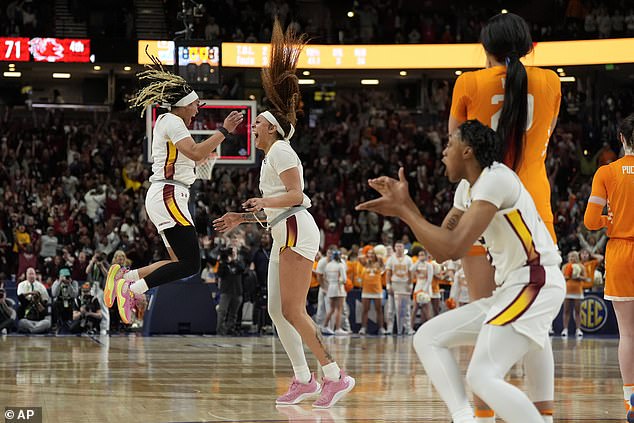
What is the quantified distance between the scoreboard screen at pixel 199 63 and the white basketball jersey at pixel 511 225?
39.0 ft

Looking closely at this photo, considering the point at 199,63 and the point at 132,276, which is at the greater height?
the point at 199,63

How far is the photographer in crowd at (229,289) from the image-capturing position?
19391 millimetres

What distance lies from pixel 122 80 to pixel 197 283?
62.6 feet

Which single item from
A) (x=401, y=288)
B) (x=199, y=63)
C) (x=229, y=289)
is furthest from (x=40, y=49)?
(x=199, y=63)

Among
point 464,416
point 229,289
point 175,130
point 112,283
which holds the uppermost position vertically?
point 175,130

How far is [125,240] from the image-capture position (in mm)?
23266

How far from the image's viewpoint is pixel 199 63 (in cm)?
1652

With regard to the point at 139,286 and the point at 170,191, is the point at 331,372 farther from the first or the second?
the point at 170,191

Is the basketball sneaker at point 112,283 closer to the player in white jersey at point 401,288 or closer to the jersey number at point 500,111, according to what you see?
the jersey number at point 500,111

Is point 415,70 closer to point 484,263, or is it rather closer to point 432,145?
point 432,145

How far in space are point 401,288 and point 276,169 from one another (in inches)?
559

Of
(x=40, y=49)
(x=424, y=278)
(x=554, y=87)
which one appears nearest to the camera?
(x=554, y=87)

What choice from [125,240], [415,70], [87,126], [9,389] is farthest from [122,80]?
[9,389]

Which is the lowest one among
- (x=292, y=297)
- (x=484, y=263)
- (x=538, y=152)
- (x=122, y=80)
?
(x=292, y=297)
